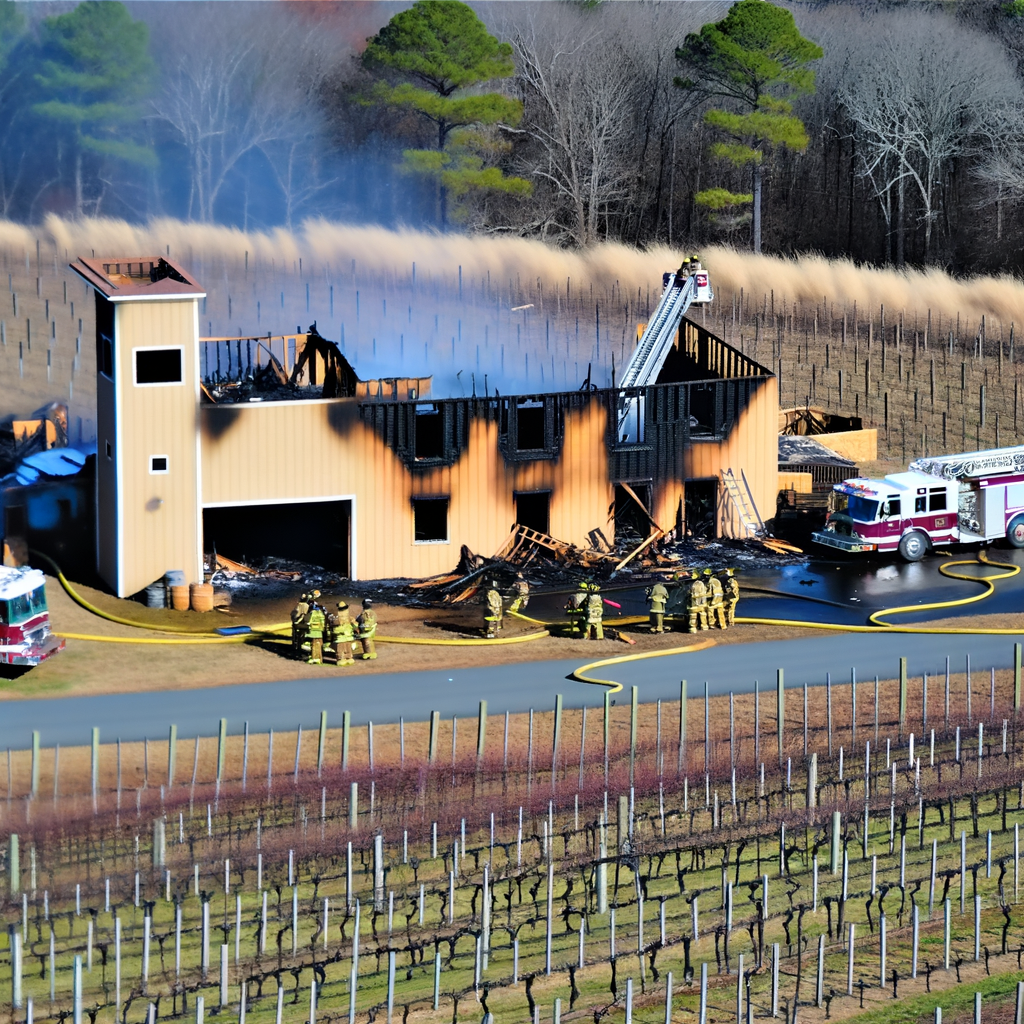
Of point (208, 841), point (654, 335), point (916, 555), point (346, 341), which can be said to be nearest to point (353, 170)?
point (346, 341)

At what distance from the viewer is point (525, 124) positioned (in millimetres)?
113875

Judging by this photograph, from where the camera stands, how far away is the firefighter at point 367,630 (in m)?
48.5

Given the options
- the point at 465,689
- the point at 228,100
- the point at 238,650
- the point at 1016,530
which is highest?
the point at 228,100

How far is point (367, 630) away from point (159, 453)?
7.95m

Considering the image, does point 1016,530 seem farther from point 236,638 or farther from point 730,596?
point 236,638

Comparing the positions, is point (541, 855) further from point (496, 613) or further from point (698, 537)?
point (698, 537)

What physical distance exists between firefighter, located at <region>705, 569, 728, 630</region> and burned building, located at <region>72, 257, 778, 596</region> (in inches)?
262

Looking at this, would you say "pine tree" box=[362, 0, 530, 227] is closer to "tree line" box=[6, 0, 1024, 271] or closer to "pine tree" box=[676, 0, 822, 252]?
"tree line" box=[6, 0, 1024, 271]

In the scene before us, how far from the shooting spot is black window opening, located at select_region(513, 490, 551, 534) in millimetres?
57781

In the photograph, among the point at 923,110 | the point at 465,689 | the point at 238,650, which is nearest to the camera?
the point at 465,689

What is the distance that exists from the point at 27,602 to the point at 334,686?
597cm

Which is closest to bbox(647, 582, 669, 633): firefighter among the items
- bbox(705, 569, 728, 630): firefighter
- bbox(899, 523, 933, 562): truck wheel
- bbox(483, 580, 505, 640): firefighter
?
bbox(705, 569, 728, 630): firefighter

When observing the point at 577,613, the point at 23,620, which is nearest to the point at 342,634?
the point at 577,613

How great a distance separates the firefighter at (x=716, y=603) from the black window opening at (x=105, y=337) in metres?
13.8
